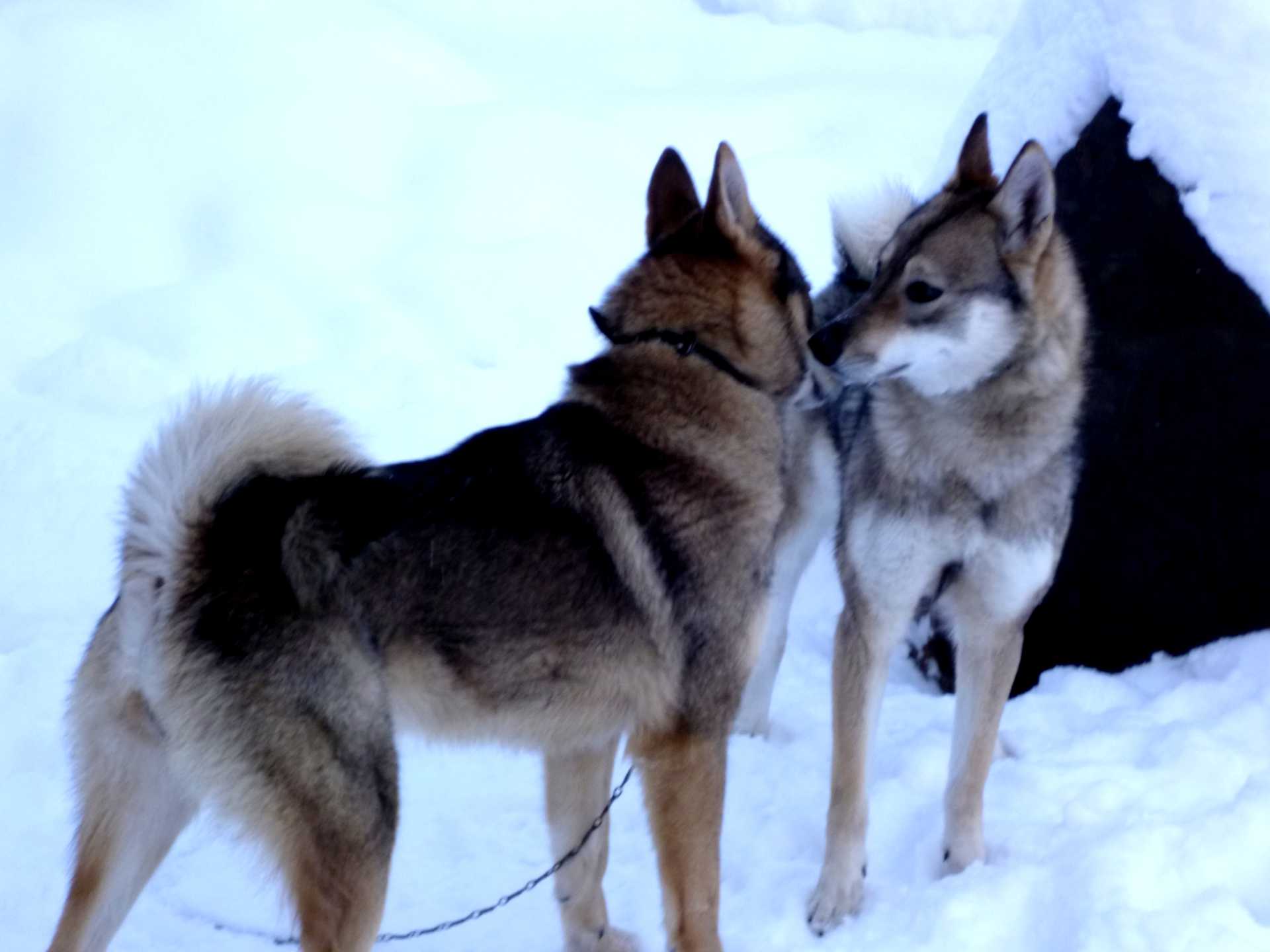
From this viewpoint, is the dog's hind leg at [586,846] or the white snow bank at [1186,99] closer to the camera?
the dog's hind leg at [586,846]

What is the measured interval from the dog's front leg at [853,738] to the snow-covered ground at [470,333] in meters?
0.11

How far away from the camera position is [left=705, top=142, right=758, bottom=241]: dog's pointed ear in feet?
9.29

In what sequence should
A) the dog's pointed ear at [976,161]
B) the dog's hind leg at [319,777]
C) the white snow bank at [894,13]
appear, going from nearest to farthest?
the dog's hind leg at [319,777] → the dog's pointed ear at [976,161] → the white snow bank at [894,13]

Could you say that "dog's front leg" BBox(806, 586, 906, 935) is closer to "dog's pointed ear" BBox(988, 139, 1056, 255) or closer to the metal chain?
the metal chain

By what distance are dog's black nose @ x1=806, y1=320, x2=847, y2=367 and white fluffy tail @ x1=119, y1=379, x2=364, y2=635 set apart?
1.29m

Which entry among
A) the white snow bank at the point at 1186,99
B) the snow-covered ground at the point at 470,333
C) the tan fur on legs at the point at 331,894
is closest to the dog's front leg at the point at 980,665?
the snow-covered ground at the point at 470,333

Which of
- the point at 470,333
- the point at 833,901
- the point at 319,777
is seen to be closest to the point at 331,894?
the point at 319,777

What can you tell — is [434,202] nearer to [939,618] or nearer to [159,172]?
[159,172]

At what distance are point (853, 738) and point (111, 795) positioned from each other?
182cm

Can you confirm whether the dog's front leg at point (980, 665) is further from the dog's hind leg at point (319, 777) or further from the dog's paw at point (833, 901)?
the dog's hind leg at point (319, 777)

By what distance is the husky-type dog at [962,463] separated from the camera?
124 inches

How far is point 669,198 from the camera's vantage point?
3.07 m

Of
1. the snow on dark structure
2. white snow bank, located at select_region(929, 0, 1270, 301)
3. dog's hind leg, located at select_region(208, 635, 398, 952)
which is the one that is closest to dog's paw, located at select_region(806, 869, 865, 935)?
dog's hind leg, located at select_region(208, 635, 398, 952)

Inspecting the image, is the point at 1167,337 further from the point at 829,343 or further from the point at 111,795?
the point at 111,795
